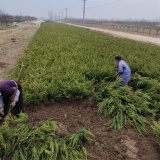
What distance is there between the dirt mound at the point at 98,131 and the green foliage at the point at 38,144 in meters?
0.26

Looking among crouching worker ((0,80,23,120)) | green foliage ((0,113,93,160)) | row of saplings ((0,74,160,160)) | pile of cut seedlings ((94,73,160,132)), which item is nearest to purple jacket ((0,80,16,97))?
crouching worker ((0,80,23,120))

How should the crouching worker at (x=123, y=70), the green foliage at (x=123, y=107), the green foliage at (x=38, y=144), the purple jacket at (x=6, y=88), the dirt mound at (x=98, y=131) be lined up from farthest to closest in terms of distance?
the crouching worker at (x=123, y=70)
the green foliage at (x=123, y=107)
the purple jacket at (x=6, y=88)
the dirt mound at (x=98, y=131)
the green foliage at (x=38, y=144)

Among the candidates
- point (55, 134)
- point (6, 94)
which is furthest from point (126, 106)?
point (6, 94)

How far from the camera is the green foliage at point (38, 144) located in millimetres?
2150

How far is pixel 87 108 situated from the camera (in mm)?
3611

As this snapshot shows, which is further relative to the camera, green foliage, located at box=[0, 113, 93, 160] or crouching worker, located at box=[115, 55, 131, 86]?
crouching worker, located at box=[115, 55, 131, 86]

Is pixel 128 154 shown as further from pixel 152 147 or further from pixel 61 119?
pixel 61 119

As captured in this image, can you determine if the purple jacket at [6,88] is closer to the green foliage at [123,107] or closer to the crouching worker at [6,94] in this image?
the crouching worker at [6,94]

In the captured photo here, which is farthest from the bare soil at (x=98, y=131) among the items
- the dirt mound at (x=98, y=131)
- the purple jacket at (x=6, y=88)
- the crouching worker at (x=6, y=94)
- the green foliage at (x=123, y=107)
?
the purple jacket at (x=6, y=88)

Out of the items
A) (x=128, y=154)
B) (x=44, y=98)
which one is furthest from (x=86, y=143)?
(x=44, y=98)

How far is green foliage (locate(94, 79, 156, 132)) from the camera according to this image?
9.87ft

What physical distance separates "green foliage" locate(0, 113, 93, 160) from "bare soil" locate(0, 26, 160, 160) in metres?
0.24

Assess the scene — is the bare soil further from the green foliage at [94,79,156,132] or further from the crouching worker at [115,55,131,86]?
the crouching worker at [115,55,131,86]

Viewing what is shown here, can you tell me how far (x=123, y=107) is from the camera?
10.5ft
